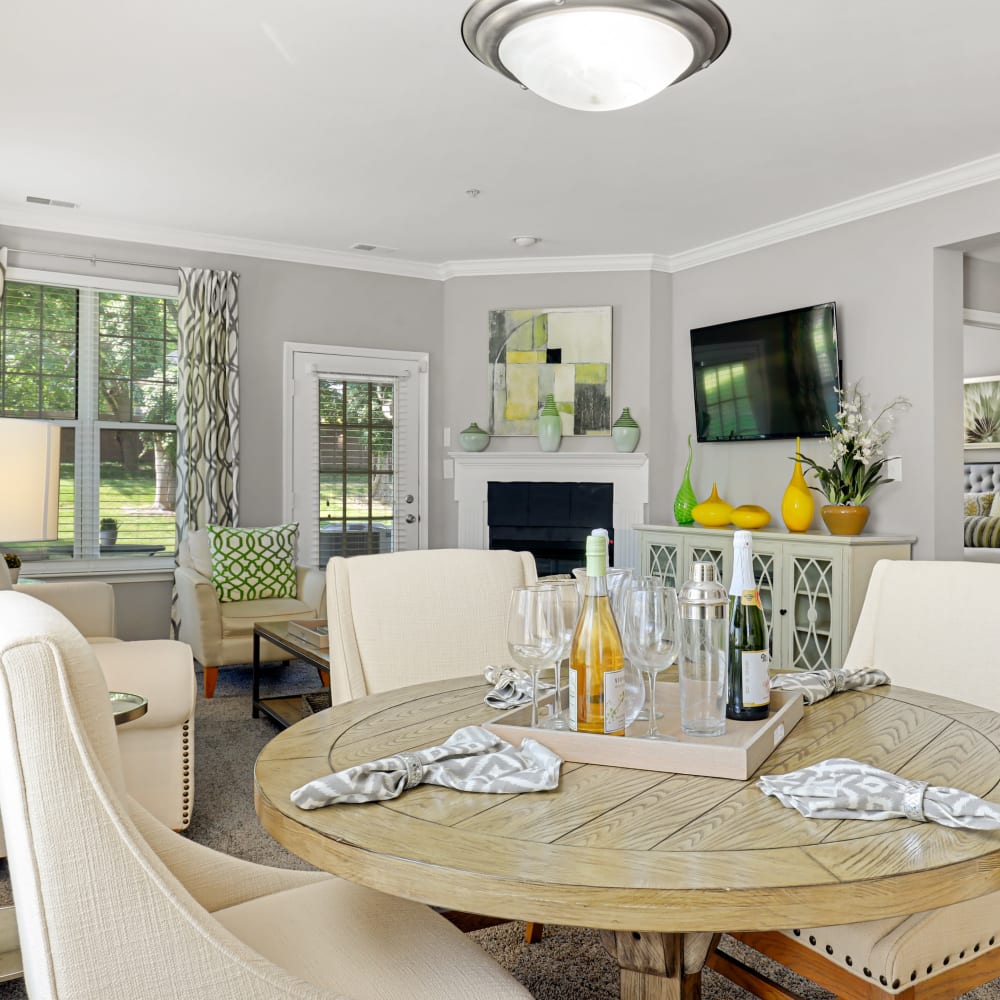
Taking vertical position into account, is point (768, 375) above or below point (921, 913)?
above

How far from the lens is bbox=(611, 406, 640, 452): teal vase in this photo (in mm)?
5809

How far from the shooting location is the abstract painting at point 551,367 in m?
5.94

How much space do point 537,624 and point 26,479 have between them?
171 centimetres

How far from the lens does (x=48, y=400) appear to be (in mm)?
5180

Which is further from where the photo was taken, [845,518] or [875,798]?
[845,518]

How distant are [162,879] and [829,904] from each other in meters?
0.64

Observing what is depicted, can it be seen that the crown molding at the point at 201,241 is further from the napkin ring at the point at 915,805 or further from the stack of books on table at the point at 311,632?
the napkin ring at the point at 915,805

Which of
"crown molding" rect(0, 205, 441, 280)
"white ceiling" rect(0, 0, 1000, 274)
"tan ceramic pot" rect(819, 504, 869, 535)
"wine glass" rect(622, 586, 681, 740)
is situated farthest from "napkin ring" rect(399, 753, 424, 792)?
"crown molding" rect(0, 205, 441, 280)

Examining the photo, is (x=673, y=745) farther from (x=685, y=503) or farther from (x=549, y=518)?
(x=549, y=518)

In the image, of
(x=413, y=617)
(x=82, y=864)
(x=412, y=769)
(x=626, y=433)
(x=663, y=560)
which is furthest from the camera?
(x=626, y=433)

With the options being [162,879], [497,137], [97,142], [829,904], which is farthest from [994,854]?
[97,142]

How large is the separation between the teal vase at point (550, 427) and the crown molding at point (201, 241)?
1.26 metres

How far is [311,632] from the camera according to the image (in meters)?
3.69

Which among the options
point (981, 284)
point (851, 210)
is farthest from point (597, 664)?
point (981, 284)
